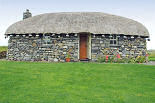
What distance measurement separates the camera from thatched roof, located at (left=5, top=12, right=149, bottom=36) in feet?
65.0

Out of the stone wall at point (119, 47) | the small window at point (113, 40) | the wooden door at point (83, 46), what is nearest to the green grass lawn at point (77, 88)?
the stone wall at point (119, 47)

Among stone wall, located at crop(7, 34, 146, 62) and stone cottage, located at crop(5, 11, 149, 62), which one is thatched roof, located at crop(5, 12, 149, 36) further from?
stone wall, located at crop(7, 34, 146, 62)

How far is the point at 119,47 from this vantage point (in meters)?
20.3

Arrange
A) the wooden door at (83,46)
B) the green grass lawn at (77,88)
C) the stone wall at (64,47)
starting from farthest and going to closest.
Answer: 1. the wooden door at (83,46)
2. the stone wall at (64,47)
3. the green grass lawn at (77,88)

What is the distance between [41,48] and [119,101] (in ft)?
45.4

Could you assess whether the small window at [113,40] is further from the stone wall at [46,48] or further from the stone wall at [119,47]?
the stone wall at [46,48]

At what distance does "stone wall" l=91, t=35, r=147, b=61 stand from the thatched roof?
2.11 feet

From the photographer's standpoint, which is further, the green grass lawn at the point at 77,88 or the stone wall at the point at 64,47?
the stone wall at the point at 64,47

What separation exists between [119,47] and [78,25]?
4.01m

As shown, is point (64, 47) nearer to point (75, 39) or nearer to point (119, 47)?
point (75, 39)

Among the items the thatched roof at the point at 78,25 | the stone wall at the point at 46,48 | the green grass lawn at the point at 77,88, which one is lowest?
the green grass lawn at the point at 77,88

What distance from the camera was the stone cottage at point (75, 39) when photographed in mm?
19875

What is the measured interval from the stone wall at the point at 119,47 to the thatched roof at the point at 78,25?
0.64 m

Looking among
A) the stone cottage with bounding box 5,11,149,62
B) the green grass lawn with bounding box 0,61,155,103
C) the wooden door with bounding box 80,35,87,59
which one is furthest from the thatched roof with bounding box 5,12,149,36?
the green grass lawn with bounding box 0,61,155,103
